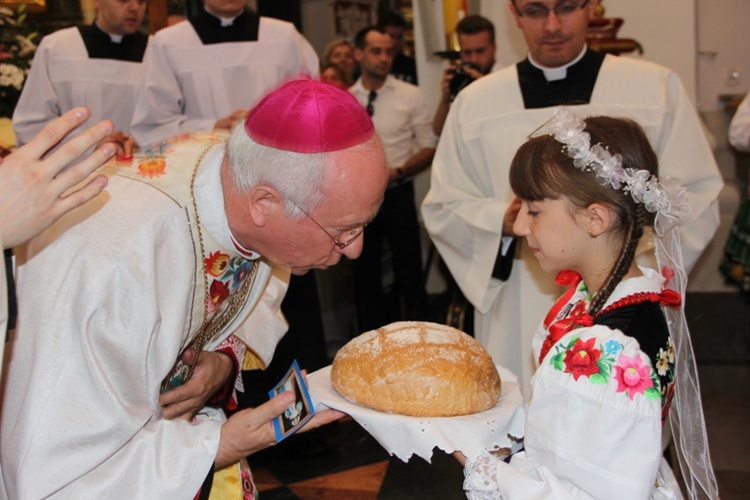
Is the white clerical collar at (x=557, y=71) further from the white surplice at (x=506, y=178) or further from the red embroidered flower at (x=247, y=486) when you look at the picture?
the red embroidered flower at (x=247, y=486)

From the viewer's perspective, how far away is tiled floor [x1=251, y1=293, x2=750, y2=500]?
410 centimetres

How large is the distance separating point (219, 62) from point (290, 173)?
9.38 ft

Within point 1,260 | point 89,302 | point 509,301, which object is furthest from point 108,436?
point 509,301

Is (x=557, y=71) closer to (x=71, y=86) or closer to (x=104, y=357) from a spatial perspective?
(x=104, y=357)

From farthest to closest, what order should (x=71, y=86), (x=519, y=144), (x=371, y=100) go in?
(x=371, y=100)
(x=71, y=86)
(x=519, y=144)

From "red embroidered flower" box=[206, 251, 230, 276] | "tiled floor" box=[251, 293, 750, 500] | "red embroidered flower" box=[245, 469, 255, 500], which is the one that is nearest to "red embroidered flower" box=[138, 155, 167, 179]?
"red embroidered flower" box=[206, 251, 230, 276]

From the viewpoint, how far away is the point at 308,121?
→ 192cm

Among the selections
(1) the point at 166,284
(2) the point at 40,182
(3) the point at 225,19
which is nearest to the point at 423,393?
(1) the point at 166,284

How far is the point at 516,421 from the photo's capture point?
2098mm

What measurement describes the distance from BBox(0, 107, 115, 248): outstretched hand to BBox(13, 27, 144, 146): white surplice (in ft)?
10.8

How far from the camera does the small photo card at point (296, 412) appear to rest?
1.90m

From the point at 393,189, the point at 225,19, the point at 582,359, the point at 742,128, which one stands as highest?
the point at 225,19

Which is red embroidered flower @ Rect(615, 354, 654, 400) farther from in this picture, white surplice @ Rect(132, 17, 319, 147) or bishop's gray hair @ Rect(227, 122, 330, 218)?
white surplice @ Rect(132, 17, 319, 147)

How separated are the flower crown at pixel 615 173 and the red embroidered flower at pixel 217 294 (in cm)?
89
